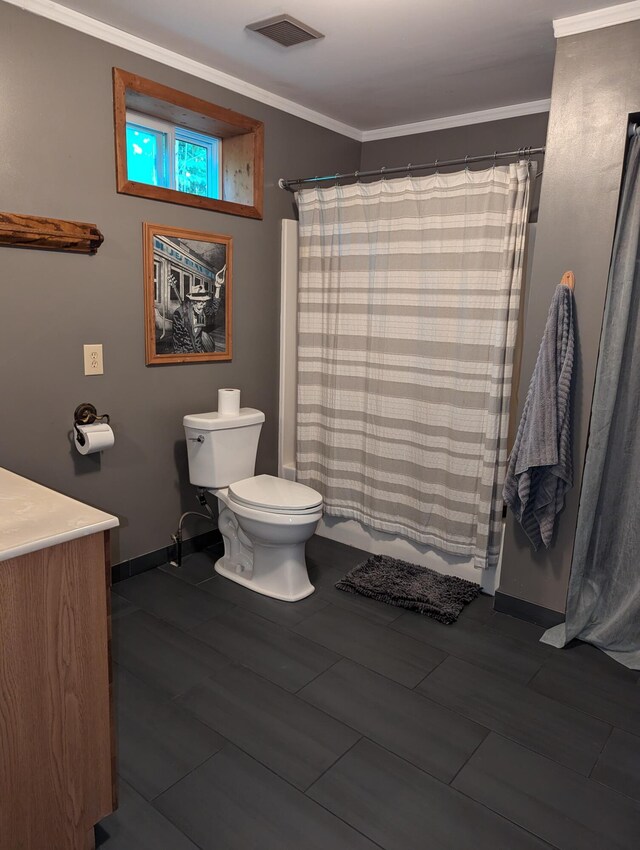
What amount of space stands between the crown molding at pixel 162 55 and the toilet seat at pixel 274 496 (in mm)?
1892

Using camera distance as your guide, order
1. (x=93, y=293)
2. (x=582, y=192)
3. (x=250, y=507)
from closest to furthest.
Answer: (x=582, y=192)
(x=93, y=293)
(x=250, y=507)

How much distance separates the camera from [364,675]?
214 cm

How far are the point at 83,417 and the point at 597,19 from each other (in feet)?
8.11

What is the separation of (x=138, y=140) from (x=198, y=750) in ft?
8.48

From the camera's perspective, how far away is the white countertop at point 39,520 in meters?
1.21

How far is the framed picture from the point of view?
2.68 metres

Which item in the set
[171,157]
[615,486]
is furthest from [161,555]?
[615,486]


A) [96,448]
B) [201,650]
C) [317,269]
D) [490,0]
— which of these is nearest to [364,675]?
[201,650]

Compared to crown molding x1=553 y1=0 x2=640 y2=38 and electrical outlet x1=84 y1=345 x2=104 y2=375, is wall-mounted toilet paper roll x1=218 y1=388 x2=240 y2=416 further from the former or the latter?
crown molding x1=553 y1=0 x2=640 y2=38

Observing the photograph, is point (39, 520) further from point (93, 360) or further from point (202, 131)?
point (202, 131)

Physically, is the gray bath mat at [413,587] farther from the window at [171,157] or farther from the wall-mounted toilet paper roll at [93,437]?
the window at [171,157]

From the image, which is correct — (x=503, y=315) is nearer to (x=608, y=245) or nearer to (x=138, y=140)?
(x=608, y=245)

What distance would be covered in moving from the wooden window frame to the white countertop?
60.7 inches

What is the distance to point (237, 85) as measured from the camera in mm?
2848
